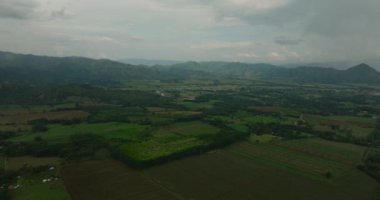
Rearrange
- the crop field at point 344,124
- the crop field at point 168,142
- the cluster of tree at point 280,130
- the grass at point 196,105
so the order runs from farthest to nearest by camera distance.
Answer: the grass at point 196,105 → the crop field at point 344,124 → the cluster of tree at point 280,130 → the crop field at point 168,142

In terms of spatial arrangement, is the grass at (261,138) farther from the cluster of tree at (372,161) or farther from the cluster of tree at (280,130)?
the cluster of tree at (372,161)

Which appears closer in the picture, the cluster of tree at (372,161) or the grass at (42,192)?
the grass at (42,192)

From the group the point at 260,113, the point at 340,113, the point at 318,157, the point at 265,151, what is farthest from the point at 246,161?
the point at 340,113

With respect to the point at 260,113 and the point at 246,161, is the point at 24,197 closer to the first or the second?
the point at 246,161

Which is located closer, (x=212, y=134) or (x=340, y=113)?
(x=212, y=134)

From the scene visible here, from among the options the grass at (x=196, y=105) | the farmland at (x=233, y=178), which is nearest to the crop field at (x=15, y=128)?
the farmland at (x=233, y=178)

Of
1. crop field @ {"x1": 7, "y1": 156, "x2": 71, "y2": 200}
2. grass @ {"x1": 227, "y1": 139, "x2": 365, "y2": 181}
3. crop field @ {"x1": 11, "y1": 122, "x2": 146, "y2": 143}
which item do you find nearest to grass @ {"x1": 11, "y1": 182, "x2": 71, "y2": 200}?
crop field @ {"x1": 7, "y1": 156, "x2": 71, "y2": 200}

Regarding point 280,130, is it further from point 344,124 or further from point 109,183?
point 109,183
